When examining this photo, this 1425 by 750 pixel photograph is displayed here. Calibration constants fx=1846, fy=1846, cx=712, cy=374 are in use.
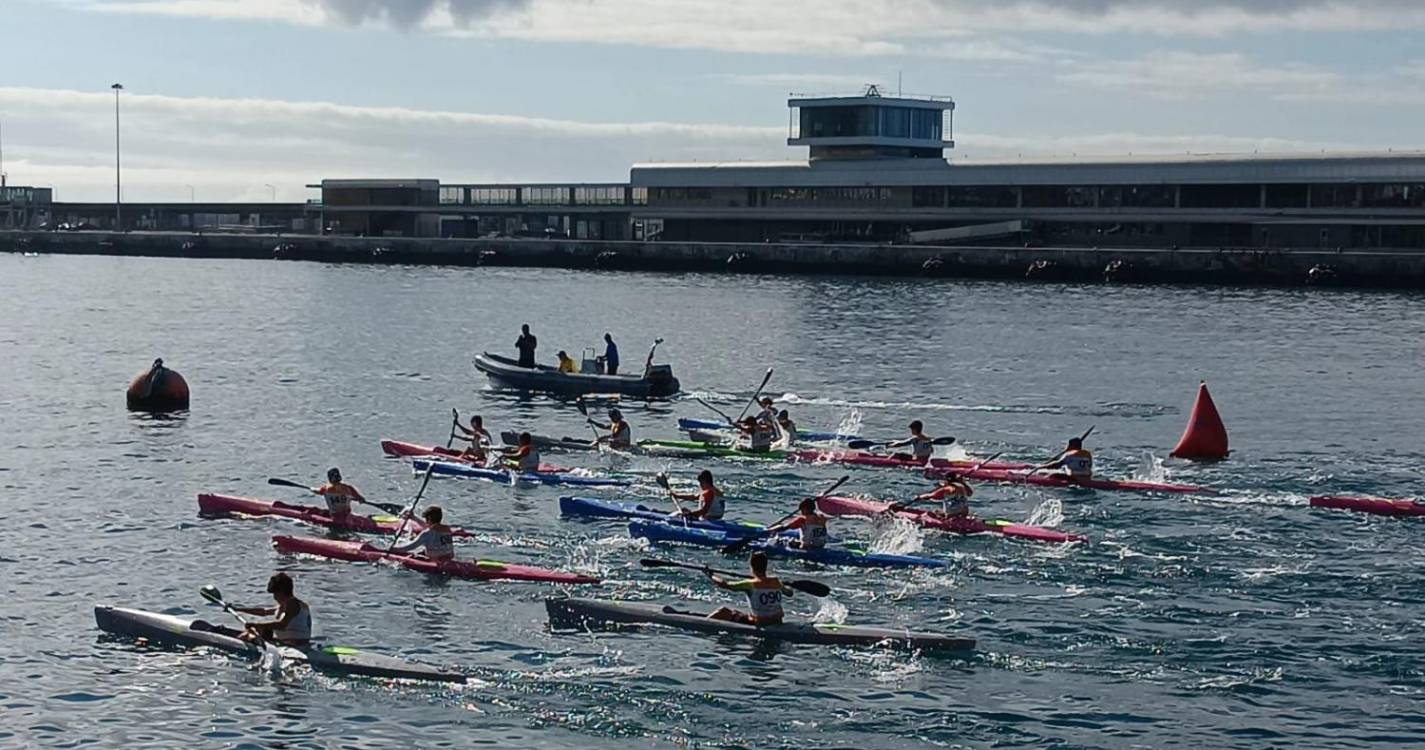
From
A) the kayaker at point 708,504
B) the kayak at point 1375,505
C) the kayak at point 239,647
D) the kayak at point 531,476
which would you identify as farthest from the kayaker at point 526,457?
the kayak at point 1375,505

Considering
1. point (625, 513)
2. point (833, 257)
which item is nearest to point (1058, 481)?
point (625, 513)

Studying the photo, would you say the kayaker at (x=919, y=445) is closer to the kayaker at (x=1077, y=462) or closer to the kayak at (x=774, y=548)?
the kayaker at (x=1077, y=462)

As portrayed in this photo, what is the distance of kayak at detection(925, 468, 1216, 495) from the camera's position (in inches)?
1797

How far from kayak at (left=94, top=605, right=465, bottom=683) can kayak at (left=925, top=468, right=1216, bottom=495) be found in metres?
20.9

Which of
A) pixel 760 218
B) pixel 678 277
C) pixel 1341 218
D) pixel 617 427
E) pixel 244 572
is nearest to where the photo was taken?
pixel 244 572

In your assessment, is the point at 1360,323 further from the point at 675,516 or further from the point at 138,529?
the point at 138,529

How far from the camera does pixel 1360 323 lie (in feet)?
327

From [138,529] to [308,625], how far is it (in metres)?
12.7

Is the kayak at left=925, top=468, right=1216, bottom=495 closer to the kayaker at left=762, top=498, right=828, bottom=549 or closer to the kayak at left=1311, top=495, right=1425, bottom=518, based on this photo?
the kayak at left=1311, top=495, right=1425, bottom=518

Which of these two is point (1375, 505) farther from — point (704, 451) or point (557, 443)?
point (557, 443)

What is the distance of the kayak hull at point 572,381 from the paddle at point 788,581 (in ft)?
97.8

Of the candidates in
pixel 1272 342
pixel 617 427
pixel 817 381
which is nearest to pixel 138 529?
pixel 617 427

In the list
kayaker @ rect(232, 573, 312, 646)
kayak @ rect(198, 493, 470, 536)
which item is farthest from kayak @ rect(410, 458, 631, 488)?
kayaker @ rect(232, 573, 312, 646)

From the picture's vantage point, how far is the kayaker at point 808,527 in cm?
3806
